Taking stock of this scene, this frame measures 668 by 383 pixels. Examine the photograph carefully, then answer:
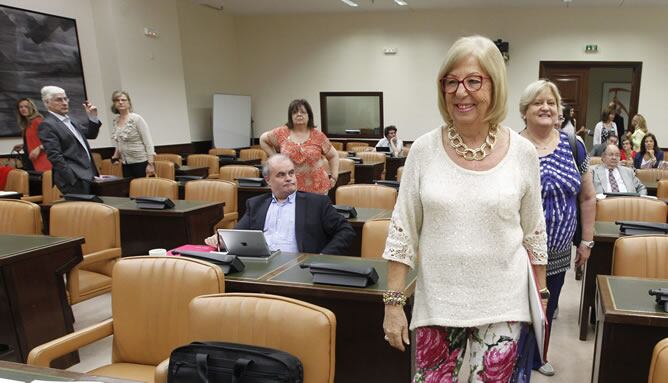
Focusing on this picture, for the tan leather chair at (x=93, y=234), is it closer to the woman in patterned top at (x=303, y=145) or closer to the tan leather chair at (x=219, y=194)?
the tan leather chair at (x=219, y=194)

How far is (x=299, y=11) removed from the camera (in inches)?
380

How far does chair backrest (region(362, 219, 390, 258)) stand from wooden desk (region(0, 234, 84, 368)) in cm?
147

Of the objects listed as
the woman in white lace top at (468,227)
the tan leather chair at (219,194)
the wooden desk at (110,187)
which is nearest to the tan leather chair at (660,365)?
the woman in white lace top at (468,227)

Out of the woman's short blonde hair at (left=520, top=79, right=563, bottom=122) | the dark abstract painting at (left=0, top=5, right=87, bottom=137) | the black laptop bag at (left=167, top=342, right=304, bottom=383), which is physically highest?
the dark abstract painting at (left=0, top=5, right=87, bottom=137)

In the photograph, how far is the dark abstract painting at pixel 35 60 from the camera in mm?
5691

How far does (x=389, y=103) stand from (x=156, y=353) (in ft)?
28.5

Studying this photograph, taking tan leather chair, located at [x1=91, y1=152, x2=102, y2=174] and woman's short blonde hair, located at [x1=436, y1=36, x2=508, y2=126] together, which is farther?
tan leather chair, located at [x1=91, y1=152, x2=102, y2=174]

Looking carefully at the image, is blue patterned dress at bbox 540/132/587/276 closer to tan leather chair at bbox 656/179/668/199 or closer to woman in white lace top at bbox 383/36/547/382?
woman in white lace top at bbox 383/36/547/382

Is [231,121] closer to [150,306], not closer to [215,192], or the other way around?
[215,192]

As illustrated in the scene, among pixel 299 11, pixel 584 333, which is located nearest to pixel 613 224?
pixel 584 333

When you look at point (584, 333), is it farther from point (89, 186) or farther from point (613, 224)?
point (89, 186)

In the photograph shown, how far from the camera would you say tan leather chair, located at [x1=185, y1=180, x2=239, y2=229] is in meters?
3.84

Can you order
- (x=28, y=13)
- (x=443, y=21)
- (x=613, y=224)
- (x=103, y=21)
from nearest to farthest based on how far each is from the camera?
(x=613, y=224), (x=28, y=13), (x=103, y=21), (x=443, y=21)

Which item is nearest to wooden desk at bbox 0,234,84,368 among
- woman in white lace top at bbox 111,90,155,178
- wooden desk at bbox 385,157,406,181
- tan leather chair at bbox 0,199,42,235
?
tan leather chair at bbox 0,199,42,235
